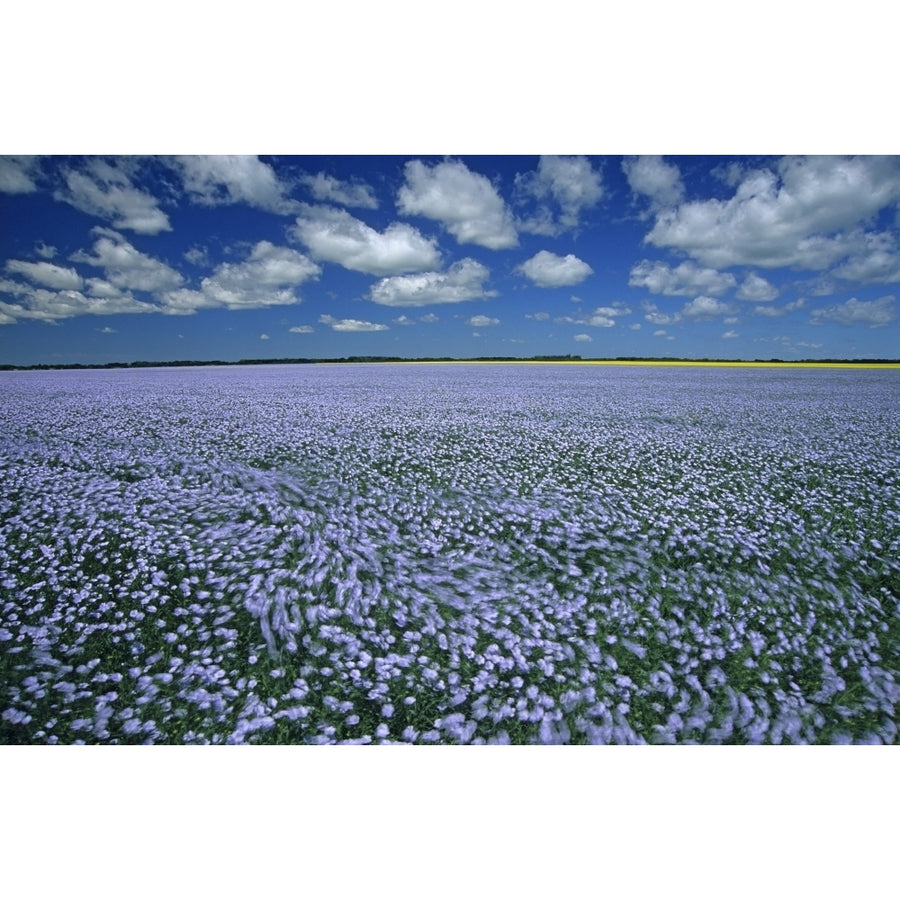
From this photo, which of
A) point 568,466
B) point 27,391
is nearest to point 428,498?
point 568,466

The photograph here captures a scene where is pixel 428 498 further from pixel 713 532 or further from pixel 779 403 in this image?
pixel 779 403

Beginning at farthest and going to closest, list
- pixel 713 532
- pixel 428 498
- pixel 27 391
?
pixel 27 391 → pixel 428 498 → pixel 713 532

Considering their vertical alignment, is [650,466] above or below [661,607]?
above

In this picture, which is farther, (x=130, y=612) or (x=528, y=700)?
(x=130, y=612)

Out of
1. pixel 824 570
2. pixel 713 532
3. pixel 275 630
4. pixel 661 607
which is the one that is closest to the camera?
pixel 275 630

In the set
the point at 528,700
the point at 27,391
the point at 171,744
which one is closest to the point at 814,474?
the point at 528,700
